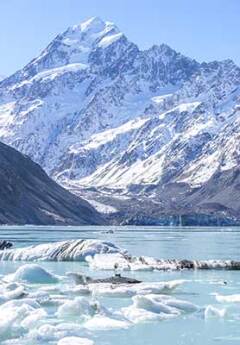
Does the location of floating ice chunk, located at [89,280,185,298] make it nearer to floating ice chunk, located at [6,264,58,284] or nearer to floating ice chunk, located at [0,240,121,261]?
floating ice chunk, located at [6,264,58,284]

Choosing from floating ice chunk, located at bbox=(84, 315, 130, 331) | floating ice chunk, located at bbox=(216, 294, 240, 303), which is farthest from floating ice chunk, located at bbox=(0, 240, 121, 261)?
floating ice chunk, located at bbox=(84, 315, 130, 331)

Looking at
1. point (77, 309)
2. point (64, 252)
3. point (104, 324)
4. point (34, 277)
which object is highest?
point (64, 252)

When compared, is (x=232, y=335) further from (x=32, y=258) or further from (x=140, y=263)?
(x=32, y=258)

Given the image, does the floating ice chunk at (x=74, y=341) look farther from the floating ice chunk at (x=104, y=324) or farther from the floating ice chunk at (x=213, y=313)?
the floating ice chunk at (x=213, y=313)

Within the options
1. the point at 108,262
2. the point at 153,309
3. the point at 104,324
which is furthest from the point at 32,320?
the point at 108,262

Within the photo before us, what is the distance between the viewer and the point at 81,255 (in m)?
70.9

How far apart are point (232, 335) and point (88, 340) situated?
243 inches

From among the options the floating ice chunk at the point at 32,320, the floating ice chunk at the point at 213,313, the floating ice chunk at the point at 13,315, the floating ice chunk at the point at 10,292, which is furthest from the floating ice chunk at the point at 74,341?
the floating ice chunk at the point at 10,292

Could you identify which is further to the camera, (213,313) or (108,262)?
(108,262)

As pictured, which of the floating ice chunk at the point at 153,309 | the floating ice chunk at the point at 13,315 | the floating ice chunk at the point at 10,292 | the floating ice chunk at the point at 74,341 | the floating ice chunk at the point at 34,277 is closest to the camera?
the floating ice chunk at the point at 74,341

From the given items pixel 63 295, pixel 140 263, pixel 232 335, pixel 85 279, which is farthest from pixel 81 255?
pixel 232 335

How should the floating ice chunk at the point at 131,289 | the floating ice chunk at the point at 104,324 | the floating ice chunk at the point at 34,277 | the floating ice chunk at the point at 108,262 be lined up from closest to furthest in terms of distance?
the floating ice chunk at the point at 104,324 → the floating ice chunk at the point at 131,289 → the floating ice chunk at the point at 34,277 → the floating ice chunk at the point at 108,262

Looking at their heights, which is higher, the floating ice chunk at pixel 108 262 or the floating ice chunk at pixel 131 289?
the floating ice chunk at pixel 108 262

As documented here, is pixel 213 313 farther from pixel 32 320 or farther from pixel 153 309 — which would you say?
pixel 32 320
